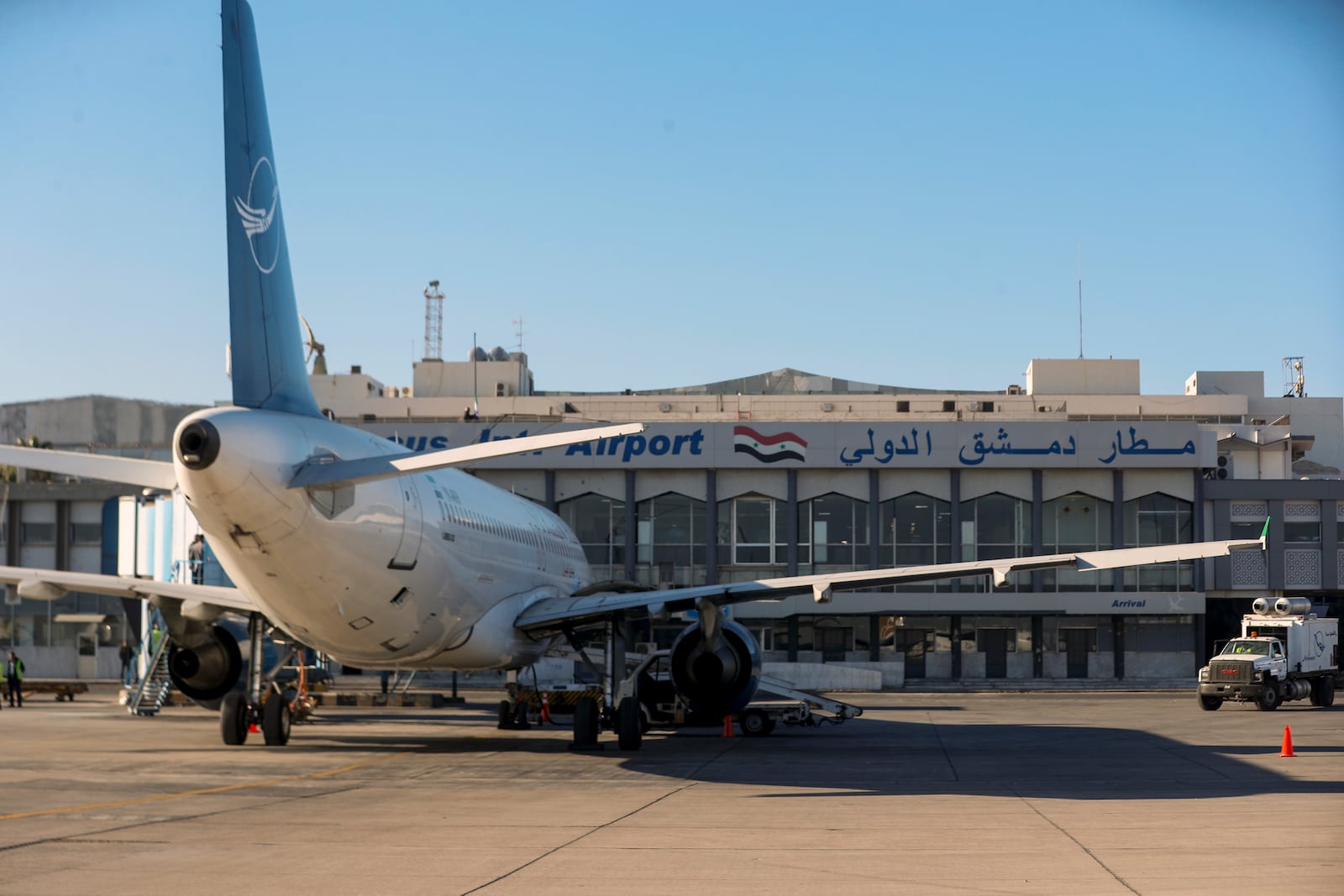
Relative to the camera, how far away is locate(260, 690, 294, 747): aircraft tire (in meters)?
22.8

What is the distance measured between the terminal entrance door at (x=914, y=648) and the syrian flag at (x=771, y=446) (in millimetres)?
9249

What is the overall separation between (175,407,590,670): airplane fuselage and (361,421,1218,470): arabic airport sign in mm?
33209

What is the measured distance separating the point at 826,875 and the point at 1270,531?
56.7 meters

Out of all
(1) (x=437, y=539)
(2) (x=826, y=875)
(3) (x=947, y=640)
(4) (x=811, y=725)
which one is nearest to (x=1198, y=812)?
(2) (x=826, y=875)

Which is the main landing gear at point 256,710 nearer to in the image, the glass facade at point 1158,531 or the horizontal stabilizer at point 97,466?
the horizontal stabilizer at point 97,466

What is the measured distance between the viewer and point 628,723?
2267 cm

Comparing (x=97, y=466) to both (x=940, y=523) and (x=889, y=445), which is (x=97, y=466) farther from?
(x=940, y=523)

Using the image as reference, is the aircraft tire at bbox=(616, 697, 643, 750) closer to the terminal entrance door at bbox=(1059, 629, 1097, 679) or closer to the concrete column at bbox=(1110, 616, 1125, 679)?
the terminal entrance door at bbox=(1059, 629, 1097, 679)

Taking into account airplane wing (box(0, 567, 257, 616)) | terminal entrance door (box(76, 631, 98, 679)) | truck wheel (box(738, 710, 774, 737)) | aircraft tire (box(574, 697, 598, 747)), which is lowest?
terminal entrance door (box(76, 631, 98, 679))

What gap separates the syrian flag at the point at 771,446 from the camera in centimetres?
5997

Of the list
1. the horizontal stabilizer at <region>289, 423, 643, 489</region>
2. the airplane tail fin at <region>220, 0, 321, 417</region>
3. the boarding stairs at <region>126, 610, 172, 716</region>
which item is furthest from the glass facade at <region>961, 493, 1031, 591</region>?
the horizontal stabilizer at <region>289, 423, 643, 489</region>

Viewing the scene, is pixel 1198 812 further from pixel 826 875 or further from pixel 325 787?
pixel 325 787

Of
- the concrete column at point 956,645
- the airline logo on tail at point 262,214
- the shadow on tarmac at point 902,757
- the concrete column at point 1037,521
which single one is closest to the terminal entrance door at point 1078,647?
the concrete column at point 1037,521

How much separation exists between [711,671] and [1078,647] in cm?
4172
